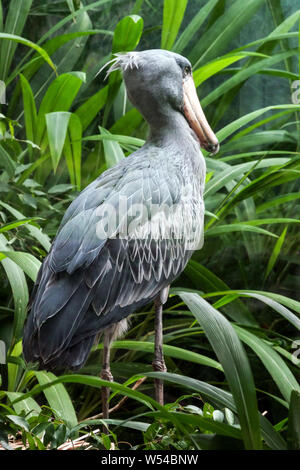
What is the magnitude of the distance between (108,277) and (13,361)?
A: 1.16 ft

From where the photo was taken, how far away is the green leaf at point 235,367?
85 cm

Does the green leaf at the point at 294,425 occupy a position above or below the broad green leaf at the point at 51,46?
below

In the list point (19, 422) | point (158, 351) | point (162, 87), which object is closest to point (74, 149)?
point (162, 87)

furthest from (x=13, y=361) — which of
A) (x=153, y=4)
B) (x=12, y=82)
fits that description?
(x=153, y=4)

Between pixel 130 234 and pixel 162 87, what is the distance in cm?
28

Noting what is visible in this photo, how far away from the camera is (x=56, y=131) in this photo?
1.61 metres

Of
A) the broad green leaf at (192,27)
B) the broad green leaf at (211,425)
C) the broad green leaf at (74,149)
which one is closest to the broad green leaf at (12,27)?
the broad green leaf at (74,149)

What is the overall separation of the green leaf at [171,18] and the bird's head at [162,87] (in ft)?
1.98

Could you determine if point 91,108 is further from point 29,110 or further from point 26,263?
point 26,263

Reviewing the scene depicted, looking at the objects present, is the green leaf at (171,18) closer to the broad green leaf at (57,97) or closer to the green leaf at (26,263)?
the broad green leaf at (57,97)

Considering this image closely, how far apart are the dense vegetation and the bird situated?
0.15m

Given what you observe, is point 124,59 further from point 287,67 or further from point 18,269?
point 287,67

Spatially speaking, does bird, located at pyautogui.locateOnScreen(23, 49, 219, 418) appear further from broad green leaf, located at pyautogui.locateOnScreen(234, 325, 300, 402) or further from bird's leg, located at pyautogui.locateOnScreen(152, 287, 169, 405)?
broad green leaf, located at pyautogui.locateOnScreen(234, 325, 300, 402)

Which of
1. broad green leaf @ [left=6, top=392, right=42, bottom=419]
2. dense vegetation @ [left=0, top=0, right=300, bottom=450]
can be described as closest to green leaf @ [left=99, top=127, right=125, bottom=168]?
dense vegetation @ [left=0, top=0, right=300, bottom=450]
